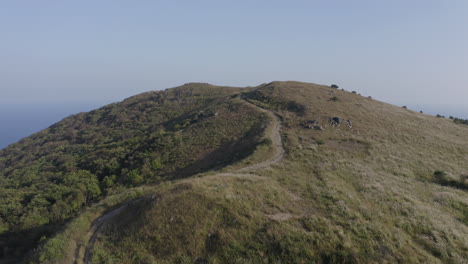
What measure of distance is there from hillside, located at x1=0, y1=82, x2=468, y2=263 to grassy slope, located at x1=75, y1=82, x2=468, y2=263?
9 centimetres

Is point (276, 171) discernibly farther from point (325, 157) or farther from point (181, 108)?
point (181, 108)

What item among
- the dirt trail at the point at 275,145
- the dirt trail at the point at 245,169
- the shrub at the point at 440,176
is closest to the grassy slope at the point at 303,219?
the dirt trail at the point at 245,169

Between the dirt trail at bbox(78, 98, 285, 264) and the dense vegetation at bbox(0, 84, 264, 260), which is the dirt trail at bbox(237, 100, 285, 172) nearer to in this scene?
the dirt trail at bbox(78, 98, 285, 264)

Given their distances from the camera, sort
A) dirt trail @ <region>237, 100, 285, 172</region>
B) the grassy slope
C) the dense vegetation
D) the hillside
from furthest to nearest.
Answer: the dense vegetation, dirt trail @ <region>237, 100, 285, 172</region>, the hillside, the grassy slope

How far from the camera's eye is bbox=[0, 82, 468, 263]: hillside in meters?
12.9

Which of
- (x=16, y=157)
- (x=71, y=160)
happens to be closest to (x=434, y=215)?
(x=71, y=160)

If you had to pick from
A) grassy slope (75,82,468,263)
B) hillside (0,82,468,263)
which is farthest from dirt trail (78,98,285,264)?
grassy slope (75,82,468,263)

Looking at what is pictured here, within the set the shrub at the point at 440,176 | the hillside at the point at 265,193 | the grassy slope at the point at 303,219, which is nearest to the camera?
the grassy slope at the point at 303,219

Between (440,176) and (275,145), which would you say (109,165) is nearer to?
(275,145)

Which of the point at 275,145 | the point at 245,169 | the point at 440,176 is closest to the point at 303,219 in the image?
the point at 245,169

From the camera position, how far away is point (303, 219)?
48.2ft

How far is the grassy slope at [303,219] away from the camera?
12273 mm

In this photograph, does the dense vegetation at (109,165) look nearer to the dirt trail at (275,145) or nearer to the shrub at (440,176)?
the dirt trail at (275,145)

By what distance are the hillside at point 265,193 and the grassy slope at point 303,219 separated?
87mm
